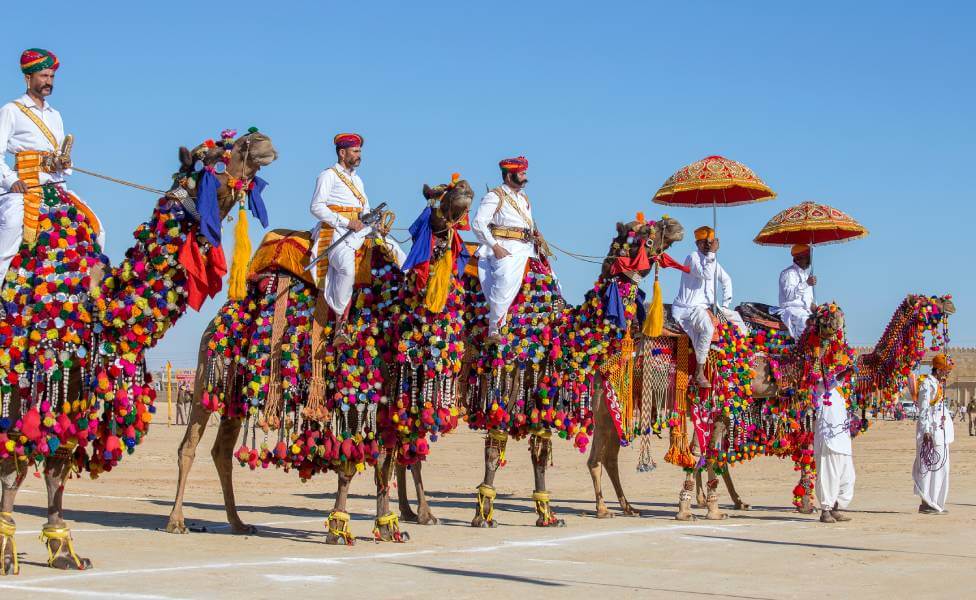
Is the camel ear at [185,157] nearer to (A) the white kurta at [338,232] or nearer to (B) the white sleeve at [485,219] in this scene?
(A) the white kurta at [338,232]

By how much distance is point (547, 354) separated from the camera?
44.0 ft

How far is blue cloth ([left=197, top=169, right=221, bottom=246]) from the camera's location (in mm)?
9438

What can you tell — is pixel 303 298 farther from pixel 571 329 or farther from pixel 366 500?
pixel 366 500

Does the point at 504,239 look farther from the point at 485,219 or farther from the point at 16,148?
the point at 16,148

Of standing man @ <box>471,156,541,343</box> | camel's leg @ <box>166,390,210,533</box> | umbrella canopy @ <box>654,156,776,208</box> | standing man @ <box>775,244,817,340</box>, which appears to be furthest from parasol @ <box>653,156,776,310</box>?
camel's leg @ <box>166,390,210,533</box>

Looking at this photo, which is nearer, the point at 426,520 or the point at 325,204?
the point at 325,204

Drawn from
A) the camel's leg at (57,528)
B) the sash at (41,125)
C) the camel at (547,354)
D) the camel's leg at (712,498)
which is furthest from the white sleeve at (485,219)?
the camel's leg at (57,528)

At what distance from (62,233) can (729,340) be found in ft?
27.7

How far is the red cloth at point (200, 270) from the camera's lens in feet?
30.9

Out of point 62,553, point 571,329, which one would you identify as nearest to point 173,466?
point 571,329

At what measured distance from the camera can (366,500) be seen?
1727 cm

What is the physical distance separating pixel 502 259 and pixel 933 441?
706 centimetres

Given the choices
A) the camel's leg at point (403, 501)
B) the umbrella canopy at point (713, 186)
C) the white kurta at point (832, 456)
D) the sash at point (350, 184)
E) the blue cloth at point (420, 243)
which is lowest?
the camel's leg at point (403, 501)

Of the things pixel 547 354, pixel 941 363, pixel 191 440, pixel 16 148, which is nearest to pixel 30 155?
pixel 16 148
